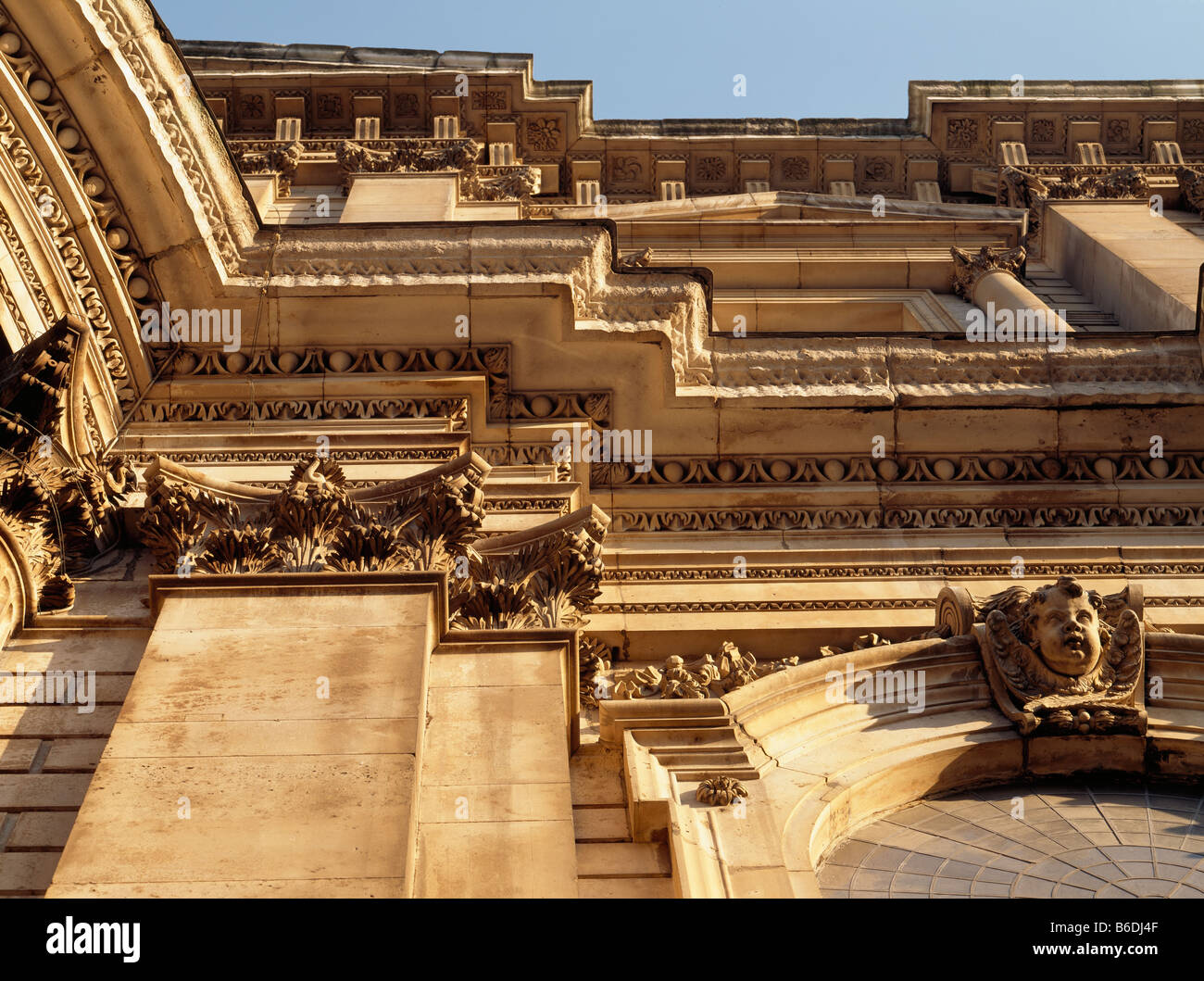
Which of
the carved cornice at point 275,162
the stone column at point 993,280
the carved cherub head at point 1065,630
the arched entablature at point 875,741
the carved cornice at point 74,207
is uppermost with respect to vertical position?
the carved cornice at point 275,162

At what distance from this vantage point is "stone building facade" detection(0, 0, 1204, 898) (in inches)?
344

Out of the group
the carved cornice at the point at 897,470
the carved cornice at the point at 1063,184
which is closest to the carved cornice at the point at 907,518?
the carved cornice at the point at 897,470

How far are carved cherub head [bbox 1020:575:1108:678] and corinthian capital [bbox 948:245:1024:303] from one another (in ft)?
35.2

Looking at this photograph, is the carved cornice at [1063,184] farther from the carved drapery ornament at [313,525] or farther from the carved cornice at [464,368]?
the carved drapery ornament at [313,525]

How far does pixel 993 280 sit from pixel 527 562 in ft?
39.4

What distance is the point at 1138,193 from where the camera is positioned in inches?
950

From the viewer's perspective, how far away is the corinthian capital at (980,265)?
2136cm

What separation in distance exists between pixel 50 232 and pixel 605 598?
553 centimetres

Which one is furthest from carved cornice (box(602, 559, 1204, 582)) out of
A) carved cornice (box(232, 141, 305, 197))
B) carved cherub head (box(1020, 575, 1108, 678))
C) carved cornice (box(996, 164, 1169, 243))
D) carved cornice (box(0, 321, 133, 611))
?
carved cornice (box(232, 141, 305, 197))

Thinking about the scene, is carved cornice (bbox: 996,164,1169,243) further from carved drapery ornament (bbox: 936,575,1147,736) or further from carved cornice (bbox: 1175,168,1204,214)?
carved drapery ornament (bbox: 936,575,1147,736)

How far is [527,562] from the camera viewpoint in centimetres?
1110

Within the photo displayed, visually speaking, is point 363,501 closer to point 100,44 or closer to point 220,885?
point 220,885

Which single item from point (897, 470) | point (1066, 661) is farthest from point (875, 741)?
point (897, 470)

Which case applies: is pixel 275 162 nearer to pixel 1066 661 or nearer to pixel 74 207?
pixel 74 207
